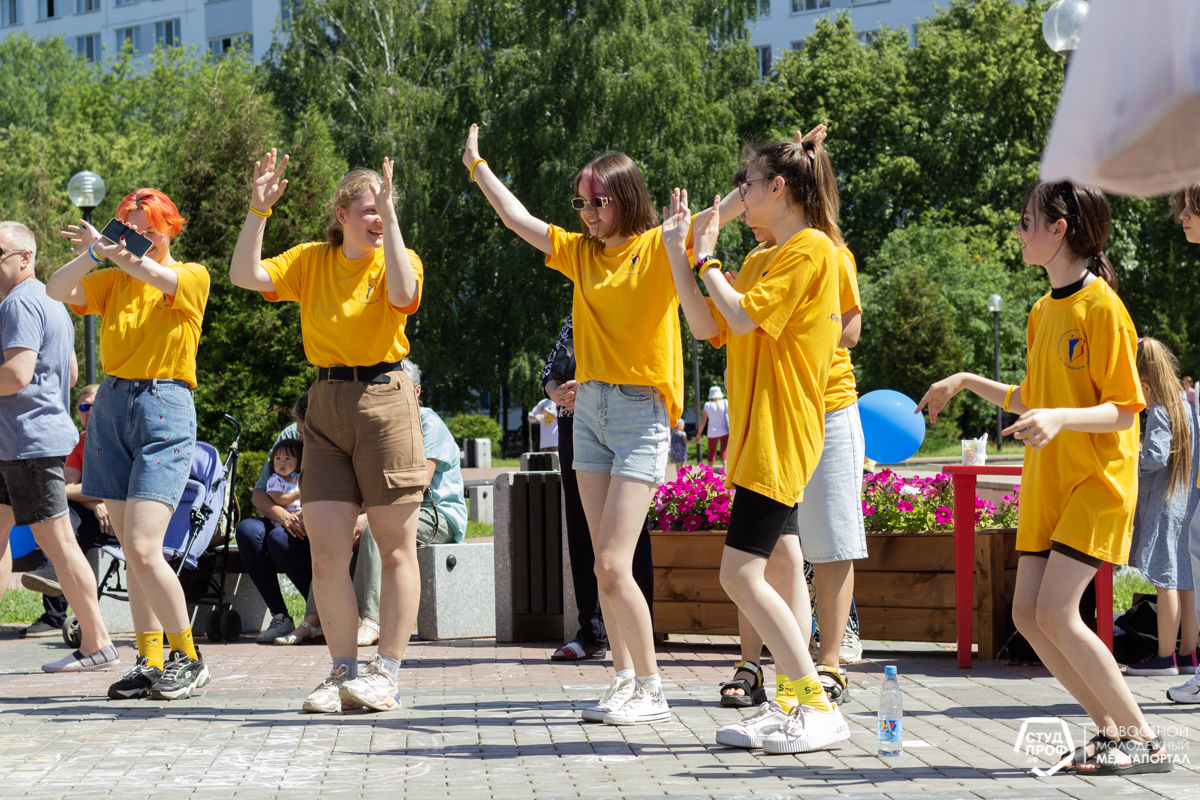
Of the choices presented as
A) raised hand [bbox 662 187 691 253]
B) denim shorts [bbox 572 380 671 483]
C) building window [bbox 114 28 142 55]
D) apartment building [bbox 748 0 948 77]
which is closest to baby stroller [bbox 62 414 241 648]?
denim shorts [bbox 572 380 671 483]

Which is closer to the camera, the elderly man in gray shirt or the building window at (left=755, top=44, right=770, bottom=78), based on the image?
the elderly man in gray shirt

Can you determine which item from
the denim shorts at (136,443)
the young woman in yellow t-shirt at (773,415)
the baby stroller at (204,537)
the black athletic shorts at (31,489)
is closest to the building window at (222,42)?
Result: the baby stroller at (204,537)

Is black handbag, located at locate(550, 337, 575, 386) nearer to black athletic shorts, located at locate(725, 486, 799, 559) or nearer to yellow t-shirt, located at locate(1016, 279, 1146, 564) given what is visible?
black athletic shorts, located at locate(725, 486, 799, 559)

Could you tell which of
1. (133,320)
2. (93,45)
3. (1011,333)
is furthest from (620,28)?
(93,45)

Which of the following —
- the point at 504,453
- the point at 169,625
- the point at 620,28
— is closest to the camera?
the point at 169,625

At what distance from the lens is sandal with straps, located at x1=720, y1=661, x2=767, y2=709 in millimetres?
A: 5449

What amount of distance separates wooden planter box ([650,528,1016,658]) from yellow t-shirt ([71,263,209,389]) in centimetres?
296

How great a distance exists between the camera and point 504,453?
43.8m

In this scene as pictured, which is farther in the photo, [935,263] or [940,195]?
[940,195]

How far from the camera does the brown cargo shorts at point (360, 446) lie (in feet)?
17.6

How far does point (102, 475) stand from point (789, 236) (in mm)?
3287

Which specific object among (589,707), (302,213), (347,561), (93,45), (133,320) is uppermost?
(93,45)

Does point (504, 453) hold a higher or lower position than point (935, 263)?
lower

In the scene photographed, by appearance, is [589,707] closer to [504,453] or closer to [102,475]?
[102,475]
